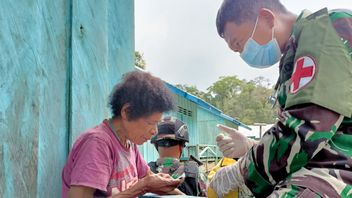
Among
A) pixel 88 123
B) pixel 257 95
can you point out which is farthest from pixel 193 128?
pixel 257 95

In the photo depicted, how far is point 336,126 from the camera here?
139cm

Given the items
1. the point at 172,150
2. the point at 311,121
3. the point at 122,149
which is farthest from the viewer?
the point at 172,150

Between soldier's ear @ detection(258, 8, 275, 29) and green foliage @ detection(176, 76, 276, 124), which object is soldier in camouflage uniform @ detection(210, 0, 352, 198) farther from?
green foliage @ detection(176, 76, 276, 124)

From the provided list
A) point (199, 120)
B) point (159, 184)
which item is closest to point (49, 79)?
point (159, 184)

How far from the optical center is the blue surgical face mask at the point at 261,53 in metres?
1.83

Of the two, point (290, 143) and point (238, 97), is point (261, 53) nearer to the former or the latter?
point (290, 143)

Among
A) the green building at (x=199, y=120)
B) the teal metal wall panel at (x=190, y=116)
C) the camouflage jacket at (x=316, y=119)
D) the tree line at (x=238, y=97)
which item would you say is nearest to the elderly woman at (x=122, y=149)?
the camouflage jacket at (x=316, y=119)

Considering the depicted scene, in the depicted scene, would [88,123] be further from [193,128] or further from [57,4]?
[193,128]

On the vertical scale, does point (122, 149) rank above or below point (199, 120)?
above

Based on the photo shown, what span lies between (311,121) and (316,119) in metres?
0.02

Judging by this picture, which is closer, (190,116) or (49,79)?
(49,79)

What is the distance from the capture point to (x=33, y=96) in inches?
68.3

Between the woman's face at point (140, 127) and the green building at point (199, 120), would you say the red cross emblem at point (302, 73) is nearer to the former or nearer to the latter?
the woman's face at point (140, 127)

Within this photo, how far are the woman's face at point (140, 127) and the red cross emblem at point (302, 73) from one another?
3.22 feet
